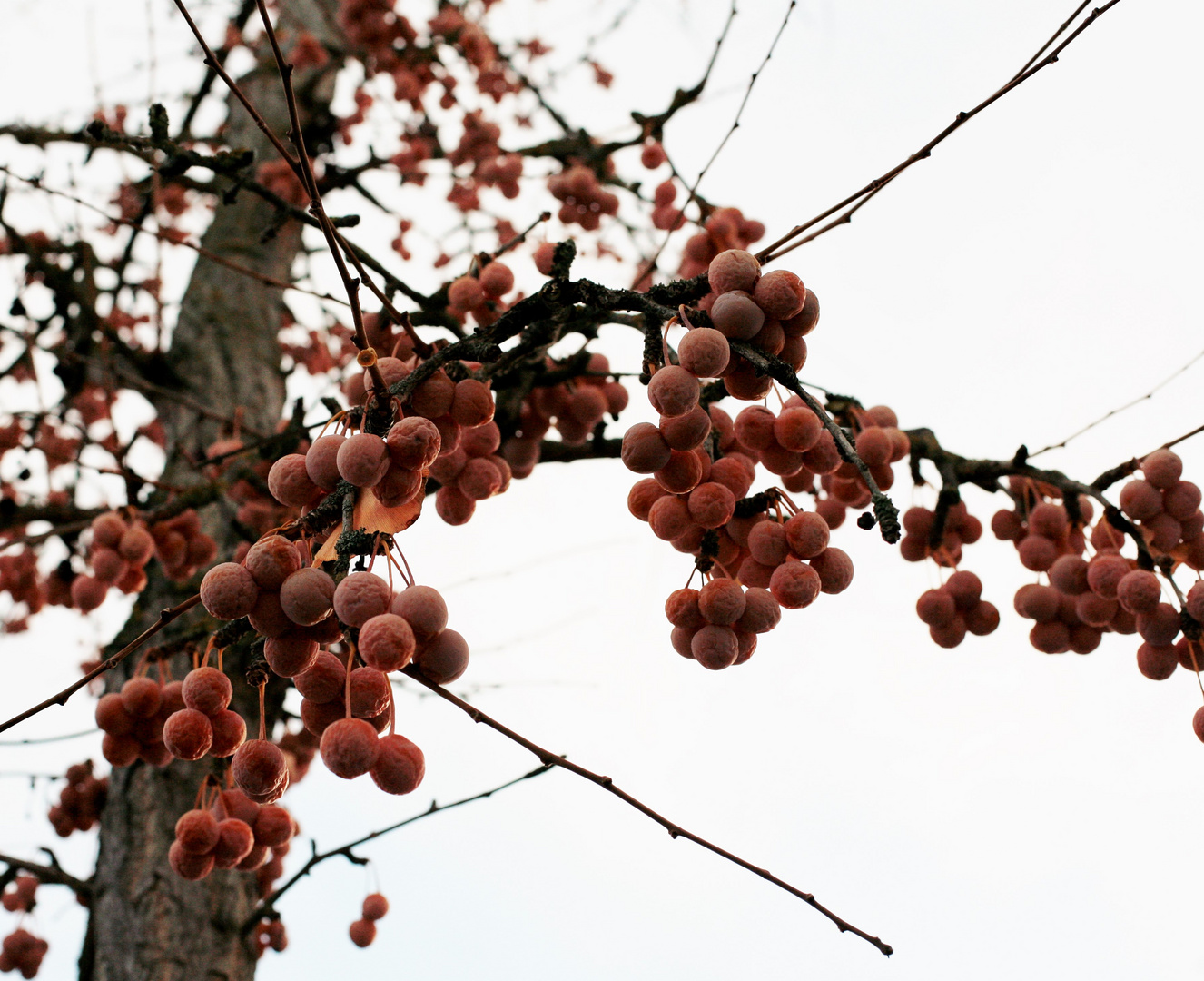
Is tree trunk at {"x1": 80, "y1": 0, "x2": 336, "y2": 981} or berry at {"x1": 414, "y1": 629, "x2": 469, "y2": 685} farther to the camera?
tree trunk at {"x1": 80, "y1": 0, "x2": 336, "y2": 981}

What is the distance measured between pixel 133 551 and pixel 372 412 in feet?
4.55

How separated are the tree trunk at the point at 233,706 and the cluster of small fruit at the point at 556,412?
63 cm

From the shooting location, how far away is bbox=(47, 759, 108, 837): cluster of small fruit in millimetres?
2502

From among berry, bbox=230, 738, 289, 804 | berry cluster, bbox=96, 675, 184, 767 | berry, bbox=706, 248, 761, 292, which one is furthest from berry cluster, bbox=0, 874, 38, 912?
berry, bbox=706, 248, 761, 292

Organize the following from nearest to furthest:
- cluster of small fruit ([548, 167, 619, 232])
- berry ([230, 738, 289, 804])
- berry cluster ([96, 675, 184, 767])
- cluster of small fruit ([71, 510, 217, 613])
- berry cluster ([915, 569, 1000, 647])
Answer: berry ([230, 738, 289, 804])
berry cluster ([96, 675, 184, 767])
berry cluster ([915, 569, 1000, 647])
cluster of small fruit ([71, 510, 217, 613])
cluster of small fruit ([548, 167, 619, 232])

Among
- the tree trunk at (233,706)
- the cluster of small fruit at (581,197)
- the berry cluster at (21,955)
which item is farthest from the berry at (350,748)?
the berry cluster at (21,955)

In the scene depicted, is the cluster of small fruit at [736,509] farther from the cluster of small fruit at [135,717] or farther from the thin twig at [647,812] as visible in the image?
the cluster of small fruit at [135,717]

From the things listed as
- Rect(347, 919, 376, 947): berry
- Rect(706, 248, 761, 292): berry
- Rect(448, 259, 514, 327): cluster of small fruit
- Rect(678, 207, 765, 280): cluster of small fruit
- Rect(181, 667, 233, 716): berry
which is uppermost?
Rect(678, 207, 765, 280): cluster of small fruit

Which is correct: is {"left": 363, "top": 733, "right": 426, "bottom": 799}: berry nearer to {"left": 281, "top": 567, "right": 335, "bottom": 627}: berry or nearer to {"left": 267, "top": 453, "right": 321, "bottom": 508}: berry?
{"left": 281, "top": 567, "right": 335, "bottom": 627}: berry

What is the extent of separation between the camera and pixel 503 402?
1.89m

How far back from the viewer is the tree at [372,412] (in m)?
1.10

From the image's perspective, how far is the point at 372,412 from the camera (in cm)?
100

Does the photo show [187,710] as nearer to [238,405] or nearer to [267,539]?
[267,539]

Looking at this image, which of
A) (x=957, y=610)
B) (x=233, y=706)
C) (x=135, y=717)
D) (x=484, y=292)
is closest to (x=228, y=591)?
(x=135, y=717)
